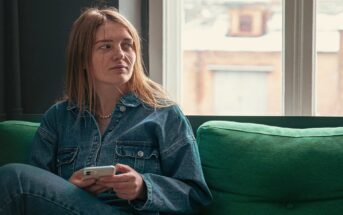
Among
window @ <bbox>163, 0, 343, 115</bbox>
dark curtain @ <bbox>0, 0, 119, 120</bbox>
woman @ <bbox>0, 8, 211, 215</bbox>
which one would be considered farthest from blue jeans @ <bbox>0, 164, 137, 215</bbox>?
window @ <bbox>163, 0, 343, 115</bbox>

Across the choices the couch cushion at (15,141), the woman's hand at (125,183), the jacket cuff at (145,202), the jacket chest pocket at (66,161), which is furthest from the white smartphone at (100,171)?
the couch cushion at (15,141)

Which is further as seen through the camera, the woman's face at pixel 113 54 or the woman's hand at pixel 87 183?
the woman's face at pixel 113 54

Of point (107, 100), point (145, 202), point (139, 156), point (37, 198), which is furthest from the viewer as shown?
point (107, 100)

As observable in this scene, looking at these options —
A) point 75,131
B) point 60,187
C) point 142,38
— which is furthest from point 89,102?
point 142,38

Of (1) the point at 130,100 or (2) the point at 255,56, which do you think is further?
(2) the point at 255,56

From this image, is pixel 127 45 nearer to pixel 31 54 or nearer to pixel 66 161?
pixel 66 161

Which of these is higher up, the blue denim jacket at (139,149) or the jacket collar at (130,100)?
the jacket collar at (130,100)

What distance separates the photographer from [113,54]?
1.84 metres

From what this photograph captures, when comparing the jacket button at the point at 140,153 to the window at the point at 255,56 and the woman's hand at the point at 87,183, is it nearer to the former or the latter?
the woman's hand at the point at 87,183

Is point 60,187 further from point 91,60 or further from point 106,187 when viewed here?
point 91,60

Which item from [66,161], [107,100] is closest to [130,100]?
[107,100]

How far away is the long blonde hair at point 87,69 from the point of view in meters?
1.87

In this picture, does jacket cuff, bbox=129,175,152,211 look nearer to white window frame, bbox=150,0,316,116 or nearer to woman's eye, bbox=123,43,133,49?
woman's eye, bbox=123,43,133,49

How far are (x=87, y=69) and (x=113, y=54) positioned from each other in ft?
0.47
